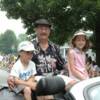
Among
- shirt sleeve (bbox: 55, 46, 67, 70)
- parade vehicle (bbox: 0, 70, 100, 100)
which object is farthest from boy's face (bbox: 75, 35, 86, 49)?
parade vehicle (bbox: 0, 70, 100, 100)

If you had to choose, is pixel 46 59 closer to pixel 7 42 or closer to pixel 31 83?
pixel 31 83

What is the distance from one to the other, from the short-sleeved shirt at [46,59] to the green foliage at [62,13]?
51.5ft

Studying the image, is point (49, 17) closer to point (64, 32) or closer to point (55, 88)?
point (64, 32)

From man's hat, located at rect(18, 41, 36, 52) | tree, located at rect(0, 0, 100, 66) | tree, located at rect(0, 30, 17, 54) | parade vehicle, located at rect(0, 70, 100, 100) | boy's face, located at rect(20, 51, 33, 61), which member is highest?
tree, located at rect(0, 0, 100, 66)

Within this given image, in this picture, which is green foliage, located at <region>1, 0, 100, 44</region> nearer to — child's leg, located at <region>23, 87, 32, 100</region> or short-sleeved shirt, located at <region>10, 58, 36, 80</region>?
short-sleeved shirt, located at <region>10, 58, 36, 80</region>

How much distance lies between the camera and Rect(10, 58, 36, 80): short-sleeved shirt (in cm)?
592

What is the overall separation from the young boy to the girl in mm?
513

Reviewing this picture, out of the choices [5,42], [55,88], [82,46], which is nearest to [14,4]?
[82,46]

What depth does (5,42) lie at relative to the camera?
12650cm

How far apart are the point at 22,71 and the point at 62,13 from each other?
1992 cm

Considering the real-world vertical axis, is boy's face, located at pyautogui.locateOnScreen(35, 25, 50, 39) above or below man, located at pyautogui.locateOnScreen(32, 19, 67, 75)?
above

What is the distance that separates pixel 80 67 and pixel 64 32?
20.2 meters

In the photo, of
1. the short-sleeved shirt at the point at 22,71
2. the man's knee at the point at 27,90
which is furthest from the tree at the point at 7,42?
the man's knee at the point at 27,90

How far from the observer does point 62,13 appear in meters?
25.7
